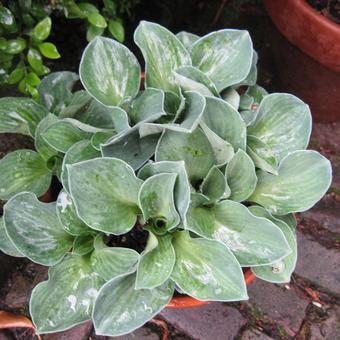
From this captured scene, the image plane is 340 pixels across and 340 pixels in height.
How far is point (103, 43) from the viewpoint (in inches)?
40.1

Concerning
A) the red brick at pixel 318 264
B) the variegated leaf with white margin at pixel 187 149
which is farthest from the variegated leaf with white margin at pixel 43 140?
the red brick at pixel 318 264

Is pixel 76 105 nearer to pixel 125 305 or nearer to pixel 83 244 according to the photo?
pixel 83 244

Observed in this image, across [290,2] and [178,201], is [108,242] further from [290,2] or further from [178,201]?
[290,2]

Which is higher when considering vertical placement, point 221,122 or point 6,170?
point 221,122

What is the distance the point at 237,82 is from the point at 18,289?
79cm

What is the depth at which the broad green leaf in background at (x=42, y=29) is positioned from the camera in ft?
3.56

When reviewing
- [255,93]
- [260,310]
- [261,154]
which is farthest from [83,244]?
[260,310]

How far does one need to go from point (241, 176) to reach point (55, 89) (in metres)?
0.47

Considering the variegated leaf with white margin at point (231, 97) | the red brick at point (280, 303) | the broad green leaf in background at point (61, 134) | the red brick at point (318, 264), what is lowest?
the red brick at point (280, 303)

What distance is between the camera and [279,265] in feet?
3.29

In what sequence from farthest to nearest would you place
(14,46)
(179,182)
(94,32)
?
1. (94,32)
2. (14,46)
3. (179,182)

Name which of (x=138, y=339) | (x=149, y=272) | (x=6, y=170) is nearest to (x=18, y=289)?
(x=138, y=339)

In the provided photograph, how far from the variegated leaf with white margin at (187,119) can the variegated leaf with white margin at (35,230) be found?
23cm

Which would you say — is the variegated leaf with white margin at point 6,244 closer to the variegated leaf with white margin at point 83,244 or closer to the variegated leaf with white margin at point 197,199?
the variegated leaf with white margin at point 83,244
